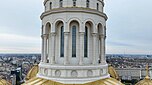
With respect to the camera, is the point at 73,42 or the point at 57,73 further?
the point at 73,42

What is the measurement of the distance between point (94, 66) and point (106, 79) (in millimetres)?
1992

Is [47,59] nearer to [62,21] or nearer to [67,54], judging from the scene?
[67,54]

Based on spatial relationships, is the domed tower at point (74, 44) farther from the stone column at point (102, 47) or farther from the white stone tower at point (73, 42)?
the stone column at point (102, 47)

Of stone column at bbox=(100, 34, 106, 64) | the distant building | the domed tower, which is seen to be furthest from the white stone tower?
the distant building

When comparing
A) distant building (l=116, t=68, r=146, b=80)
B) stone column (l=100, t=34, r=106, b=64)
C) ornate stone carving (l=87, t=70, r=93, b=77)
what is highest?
stone column (l=100, t=34, r=106, b=64)

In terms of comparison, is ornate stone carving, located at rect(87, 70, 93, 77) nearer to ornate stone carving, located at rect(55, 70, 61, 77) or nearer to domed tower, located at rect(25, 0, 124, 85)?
domed tower, located at rect(25, 0, 124, 85)

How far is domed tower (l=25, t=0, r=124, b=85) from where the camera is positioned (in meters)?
18.4

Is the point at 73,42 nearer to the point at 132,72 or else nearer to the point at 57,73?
the point at 57,73

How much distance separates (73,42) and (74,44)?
20cm

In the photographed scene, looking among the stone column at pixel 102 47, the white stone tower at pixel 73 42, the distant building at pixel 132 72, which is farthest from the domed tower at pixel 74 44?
the distant building at pixel 132 72

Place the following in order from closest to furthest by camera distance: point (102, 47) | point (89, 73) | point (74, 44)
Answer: point (89, 73) → point (74, 44) → point (102, 47)

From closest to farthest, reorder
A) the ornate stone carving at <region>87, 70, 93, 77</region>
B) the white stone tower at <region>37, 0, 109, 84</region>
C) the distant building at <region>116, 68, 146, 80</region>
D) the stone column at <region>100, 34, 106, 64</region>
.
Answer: the white stone tower at <region>37, 0, 109, 84</region> < the ornate stone carving at <region>87, 70, 93, 77</region> < the stone column at <region>100, 34, 106, 64</region> < the distant building at <region>116, 68, 146, 80</region>

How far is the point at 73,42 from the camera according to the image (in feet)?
62.3

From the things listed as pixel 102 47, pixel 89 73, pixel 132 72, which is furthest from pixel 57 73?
pixel 132 72
